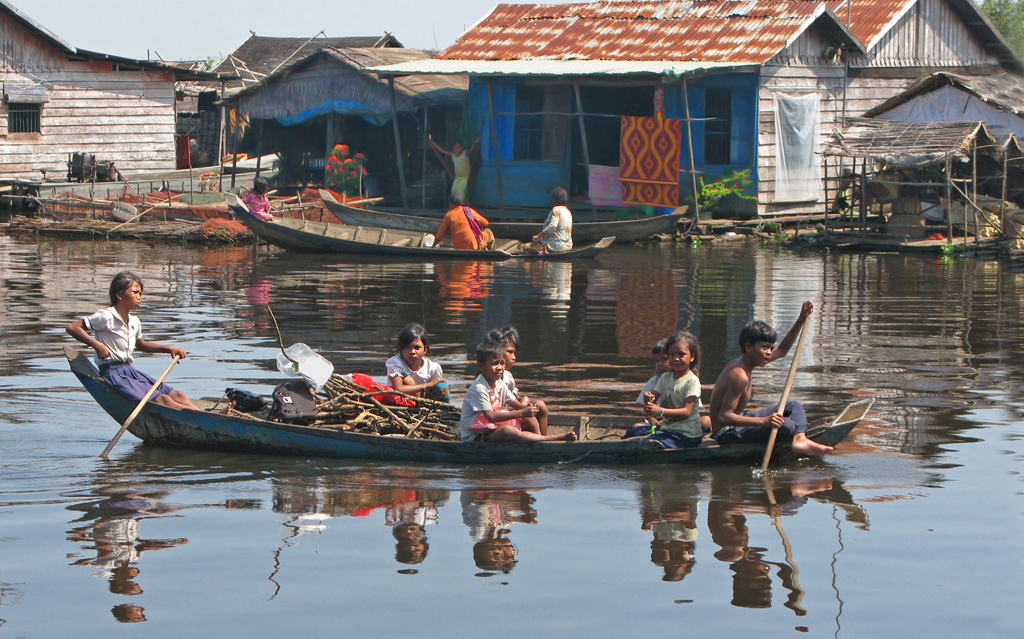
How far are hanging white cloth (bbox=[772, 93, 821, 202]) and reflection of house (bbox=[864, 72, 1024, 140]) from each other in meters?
1.04

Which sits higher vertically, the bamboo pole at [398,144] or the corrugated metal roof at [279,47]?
the corrugated metal roof at [279,47]

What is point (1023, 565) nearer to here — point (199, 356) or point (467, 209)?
point (199, 356)

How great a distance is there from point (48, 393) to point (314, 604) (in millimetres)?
5148

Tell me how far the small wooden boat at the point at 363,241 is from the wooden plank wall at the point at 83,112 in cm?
745

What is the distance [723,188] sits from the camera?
819 inches

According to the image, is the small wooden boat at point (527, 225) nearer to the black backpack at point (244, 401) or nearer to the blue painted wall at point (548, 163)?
the blue painted wall at point (548, 163)

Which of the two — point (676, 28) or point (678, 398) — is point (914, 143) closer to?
point (676, 28)

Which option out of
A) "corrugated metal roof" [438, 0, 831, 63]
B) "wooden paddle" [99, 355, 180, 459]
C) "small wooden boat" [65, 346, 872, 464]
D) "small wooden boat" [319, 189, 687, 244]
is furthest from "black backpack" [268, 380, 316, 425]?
"corrugated metal roof" [438, 0, 831, 63]

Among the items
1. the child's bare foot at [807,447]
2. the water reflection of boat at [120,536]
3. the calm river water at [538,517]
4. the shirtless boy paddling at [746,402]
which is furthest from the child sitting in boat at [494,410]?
the water reflection of boat at [120,536]

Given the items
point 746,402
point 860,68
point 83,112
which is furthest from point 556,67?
point 746,402

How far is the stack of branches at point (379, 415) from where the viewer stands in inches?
310

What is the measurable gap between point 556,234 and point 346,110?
278 inches

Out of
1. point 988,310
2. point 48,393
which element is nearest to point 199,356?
point 48,393

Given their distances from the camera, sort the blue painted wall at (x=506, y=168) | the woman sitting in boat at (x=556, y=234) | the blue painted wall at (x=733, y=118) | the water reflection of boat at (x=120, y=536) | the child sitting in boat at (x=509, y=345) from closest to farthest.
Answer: the water reflection of boat at (x=120, y=536), the child sitting in boat at (x=509, y=345), the woman sitting in boat at (x=556, y=234), the blue painted wall at (x=733, y=118), the blue painted wall at (x=506, y=168)
